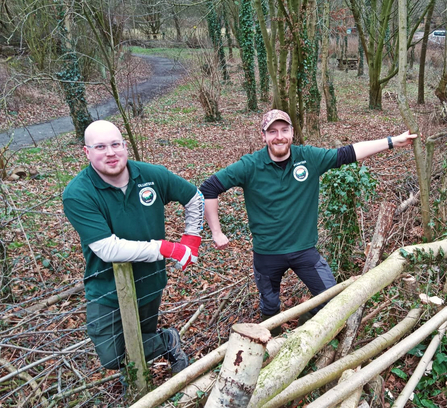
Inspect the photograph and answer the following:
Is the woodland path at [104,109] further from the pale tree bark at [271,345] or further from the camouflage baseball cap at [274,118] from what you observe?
the pale tree bark at [271,345]

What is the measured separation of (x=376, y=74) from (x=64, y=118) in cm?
1454

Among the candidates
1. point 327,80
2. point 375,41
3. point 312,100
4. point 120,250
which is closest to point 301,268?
point 120,250

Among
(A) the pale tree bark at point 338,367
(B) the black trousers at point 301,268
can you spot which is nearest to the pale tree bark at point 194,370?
(B) the black trousers at point 301,268

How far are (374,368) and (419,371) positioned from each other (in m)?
0.56

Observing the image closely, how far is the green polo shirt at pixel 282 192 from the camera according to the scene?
3162 millimetres

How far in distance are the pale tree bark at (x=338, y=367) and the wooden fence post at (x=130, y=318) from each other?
1.06 m

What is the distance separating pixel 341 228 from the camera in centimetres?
430

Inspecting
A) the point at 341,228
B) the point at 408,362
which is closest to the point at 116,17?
the point at 341,228

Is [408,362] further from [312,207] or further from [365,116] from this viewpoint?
[365,116]

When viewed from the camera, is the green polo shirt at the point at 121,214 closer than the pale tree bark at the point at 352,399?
No

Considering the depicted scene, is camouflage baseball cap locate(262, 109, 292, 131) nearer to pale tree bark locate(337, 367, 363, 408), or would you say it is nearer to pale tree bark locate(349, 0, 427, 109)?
pale tree bark locate(337, 367, 363, 408)

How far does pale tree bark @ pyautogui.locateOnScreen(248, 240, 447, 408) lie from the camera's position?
190cm

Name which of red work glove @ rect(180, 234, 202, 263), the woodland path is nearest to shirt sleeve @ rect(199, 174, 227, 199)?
red work glove @ rect(180, 234, 202, 263)

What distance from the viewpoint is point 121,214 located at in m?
2.69
